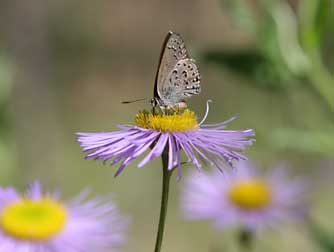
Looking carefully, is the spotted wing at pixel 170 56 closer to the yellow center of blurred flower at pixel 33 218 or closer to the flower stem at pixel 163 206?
the flower stem at pixel 163 206

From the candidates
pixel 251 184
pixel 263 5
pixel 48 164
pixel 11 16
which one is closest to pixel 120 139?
pixel 263 5

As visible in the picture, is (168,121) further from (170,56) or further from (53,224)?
(53,224)

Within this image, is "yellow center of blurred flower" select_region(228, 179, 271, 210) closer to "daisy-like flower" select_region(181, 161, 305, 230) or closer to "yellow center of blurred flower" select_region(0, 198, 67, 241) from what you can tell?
"daisy-like flower" select_region(181, 161, 305, 230)

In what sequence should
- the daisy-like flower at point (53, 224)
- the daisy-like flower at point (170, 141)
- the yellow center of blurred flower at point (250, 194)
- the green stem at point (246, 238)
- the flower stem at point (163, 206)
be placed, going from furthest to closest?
the yellow center of blurred flower at point (250, 194) < the green stem at point (246, 238) < the daisy-like flower at point (53, 224) < the daisy-like flower at point (170, 141) < the flower stem at point (163, 206)

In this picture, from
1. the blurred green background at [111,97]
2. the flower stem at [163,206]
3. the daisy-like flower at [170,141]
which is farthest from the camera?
the blurred green background at [111,97]

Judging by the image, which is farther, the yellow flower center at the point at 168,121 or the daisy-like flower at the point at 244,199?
the daisy-like flower at the point at 244,199

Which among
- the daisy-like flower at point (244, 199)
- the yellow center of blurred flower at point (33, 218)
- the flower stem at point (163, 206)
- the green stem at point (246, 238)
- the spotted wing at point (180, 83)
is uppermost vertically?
the spotted wing at point (180, 83)

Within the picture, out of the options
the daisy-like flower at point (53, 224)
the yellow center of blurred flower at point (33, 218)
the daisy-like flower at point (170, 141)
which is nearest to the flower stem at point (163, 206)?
the daisy-like flower at point (170, 141)

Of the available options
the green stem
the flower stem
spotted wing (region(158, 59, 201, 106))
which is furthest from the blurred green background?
the flower stem

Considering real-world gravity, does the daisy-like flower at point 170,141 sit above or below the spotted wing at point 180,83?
below
